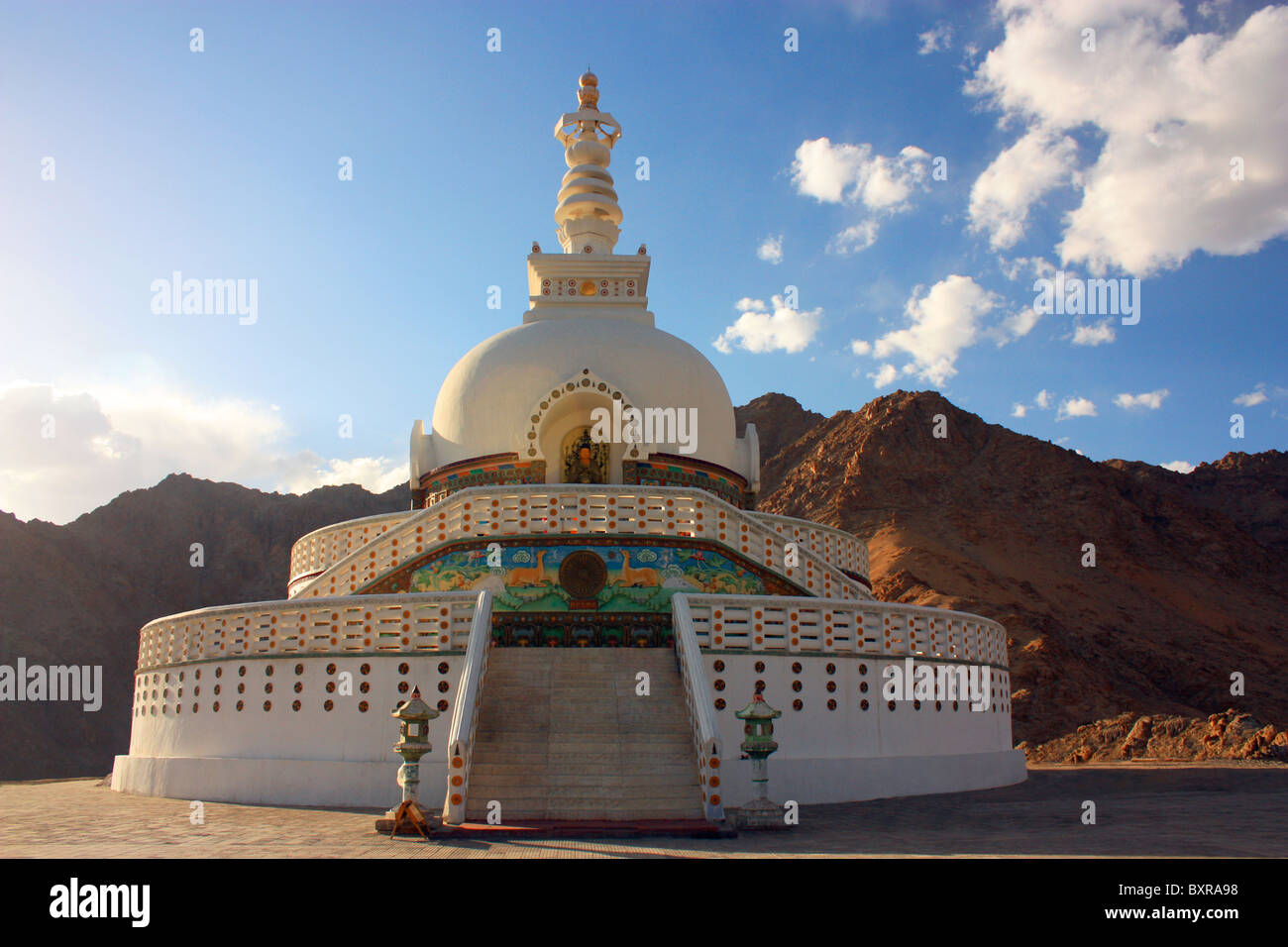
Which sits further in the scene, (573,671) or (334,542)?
(334,542)

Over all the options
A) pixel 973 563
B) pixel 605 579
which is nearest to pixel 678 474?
pixel 605 579

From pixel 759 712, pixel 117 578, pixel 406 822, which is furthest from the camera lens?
pixel 117 578

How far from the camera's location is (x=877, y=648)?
13469 millimetres

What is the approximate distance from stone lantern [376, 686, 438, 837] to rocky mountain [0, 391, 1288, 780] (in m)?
21.4

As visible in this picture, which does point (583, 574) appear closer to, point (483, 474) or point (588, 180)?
point (483, 474)

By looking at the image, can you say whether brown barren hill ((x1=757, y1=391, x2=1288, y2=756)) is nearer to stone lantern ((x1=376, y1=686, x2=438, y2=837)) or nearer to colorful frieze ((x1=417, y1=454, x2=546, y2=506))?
colorful frieze ((x1=417, y1=454, x2=546, y2=506))

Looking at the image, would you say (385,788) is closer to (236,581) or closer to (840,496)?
(840,496)

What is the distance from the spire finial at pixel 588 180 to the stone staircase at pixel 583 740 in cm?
1410

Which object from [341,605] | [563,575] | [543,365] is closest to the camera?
[341,605]

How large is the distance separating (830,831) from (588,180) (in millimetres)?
19365

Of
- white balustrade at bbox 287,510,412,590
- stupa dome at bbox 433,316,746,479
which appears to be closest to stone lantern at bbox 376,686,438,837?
white balustrade at bbox 287,510,412,590

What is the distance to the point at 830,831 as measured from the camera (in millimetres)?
9641
